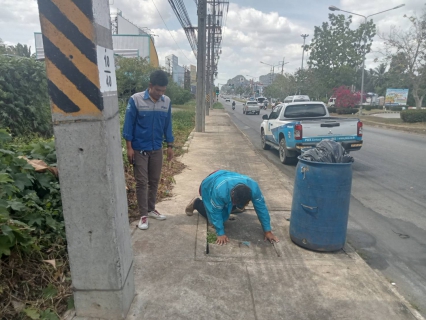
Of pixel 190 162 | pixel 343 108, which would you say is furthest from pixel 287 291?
pixel 343 108

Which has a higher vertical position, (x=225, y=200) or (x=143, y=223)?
(x=225, y=200)

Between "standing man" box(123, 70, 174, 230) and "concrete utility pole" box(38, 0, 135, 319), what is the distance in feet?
5.24

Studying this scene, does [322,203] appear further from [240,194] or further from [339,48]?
[339,48]

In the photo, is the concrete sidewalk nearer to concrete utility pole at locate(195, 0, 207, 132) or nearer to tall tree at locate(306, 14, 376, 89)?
concrete utility pole at locate(195, 0, 207, 132)

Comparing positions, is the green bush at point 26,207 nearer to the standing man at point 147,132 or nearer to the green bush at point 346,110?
the standing man at point 147,132

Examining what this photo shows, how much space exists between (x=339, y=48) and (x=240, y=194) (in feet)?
174

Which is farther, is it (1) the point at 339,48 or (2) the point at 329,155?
(1) the point at 339,48

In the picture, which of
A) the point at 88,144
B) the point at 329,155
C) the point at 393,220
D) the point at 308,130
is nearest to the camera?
the point at 88,144

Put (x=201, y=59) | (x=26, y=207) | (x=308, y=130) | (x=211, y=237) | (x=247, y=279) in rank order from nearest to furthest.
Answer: (x=26, y=207), (x=247, y=279), (x=211, y=237), (x=308, y=130), (x=201, y=59)

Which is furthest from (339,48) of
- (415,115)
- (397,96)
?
(415,115)

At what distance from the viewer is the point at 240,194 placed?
356 cm

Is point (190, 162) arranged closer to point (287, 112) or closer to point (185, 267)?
point (287, 112)

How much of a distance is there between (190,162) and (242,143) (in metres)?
4.58

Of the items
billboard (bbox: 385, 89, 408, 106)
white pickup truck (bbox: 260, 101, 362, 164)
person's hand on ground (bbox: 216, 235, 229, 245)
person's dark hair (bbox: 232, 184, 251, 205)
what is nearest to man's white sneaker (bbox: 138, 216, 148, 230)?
person's hand on ground (bbox: 216, 235, 229, 245)
